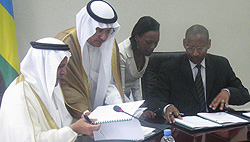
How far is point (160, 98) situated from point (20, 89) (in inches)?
53.0

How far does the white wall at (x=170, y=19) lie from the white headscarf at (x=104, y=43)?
1507 millimetres

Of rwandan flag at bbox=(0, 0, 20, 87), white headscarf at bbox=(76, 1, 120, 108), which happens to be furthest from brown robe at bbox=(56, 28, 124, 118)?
rwandan flag at bbox=(0, 0, 20, 87)

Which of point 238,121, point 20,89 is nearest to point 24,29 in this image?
point 20,89

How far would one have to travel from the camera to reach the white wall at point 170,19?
3440 millimetres

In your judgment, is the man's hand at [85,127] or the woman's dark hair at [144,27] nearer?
the man's hand at [85,127]

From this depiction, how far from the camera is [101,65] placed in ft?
7.29

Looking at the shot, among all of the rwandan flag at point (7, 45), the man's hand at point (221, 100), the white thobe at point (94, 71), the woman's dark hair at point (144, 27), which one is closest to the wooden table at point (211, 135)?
the man's hand at point (221, 100)

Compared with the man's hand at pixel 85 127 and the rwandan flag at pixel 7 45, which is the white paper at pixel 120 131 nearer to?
the man's hand at pixel 85 127

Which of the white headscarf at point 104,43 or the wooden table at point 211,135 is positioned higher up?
the white headscarf at point 104,43

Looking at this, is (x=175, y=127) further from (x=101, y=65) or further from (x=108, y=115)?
(x=101, y=65)

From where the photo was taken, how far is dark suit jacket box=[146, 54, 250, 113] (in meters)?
2.41

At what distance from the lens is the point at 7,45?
2895 mm

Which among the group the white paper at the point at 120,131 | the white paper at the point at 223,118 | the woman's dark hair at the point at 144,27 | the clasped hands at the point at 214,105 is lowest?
the white paper at the point at 223,118

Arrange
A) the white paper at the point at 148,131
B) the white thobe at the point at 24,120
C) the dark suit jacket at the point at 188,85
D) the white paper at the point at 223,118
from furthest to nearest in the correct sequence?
1. the dark suit jacket at the point at 188,85
2. the white paper at the point at 223,118
3. the white paper at the point at 148,131
4. the white thobe at the point at 24,120
